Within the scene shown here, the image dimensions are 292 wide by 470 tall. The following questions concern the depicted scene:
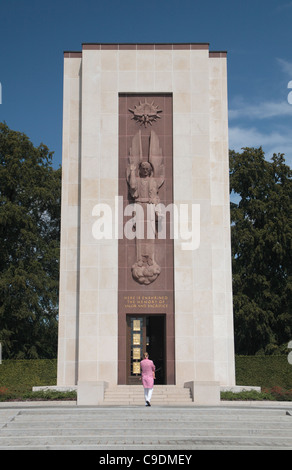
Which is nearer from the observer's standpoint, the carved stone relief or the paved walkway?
the paved walkway

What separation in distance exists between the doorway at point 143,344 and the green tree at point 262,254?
1251 centimetres

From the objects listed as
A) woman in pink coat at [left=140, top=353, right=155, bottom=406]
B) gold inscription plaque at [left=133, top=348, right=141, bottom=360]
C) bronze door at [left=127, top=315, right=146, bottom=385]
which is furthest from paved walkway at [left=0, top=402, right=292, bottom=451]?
gold inscription plaque at [left=133, top=348, right=141, bottom=360]

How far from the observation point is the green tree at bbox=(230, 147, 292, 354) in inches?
1596

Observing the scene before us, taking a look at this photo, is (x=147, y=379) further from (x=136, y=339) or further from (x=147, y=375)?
(x=136, y=339)

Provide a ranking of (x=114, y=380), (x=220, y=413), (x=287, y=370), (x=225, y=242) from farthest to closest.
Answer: (x=287, y=370) < (x=225, y=242) < (x=114, y=380) < (x=220, y=413)

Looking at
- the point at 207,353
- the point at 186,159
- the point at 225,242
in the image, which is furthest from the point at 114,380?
the point at 186,159

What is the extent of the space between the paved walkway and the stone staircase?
4.33 metres

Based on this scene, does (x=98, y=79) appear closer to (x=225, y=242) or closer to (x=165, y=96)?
(x=165, y=96)

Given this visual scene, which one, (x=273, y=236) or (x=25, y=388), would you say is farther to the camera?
(x=273, y=236)

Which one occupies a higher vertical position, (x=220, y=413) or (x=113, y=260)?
(x=113, y=260)

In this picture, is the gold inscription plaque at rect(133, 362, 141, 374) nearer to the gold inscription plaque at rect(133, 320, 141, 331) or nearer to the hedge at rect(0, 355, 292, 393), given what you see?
the gold inscription plaque at rect(133, 320, 141, 331)

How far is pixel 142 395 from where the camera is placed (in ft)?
81.7
